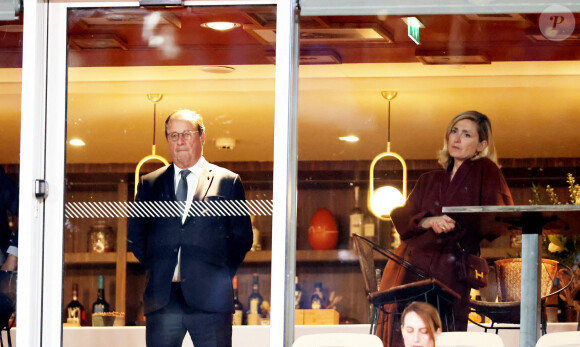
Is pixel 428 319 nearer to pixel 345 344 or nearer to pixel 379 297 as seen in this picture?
pixel 379 297

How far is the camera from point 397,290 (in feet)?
13.7

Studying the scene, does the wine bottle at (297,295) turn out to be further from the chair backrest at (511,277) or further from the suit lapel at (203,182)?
the chair backrest at (511,277)

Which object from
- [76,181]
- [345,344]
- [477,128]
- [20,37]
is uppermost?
[20,37]

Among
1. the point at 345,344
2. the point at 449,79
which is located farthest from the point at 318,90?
the point at 345,344

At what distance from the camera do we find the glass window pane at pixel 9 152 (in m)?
4.09

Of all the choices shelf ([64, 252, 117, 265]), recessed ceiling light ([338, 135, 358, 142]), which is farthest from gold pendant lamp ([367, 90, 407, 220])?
shelf ([64, 252, 117, 265])

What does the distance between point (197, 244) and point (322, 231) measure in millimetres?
573

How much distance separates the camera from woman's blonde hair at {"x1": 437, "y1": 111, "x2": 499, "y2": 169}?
421cm

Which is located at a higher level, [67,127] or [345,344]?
[67,127]

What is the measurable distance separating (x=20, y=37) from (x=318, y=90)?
4.50ft

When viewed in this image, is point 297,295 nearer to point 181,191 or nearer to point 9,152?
point 181,191

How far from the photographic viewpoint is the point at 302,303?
13.5 feet

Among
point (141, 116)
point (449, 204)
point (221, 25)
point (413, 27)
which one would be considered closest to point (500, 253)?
point (449, 204)

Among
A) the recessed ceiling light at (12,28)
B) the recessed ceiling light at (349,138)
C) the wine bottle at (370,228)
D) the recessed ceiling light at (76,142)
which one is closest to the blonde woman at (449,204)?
the wine bottle at (370,228)
